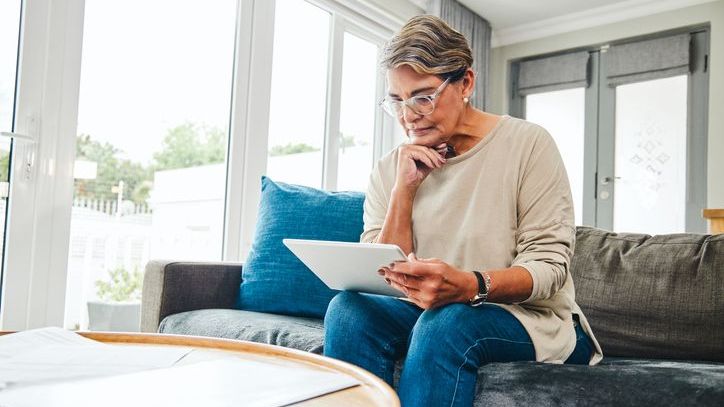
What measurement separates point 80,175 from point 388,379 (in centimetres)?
153

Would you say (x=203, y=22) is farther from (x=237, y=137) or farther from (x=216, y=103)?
(x=237, y=137)

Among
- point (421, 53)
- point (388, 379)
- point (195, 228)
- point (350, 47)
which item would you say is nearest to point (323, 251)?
point (388, 379)

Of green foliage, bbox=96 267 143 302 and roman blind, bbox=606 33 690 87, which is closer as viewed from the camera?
green foliage, bbox=96 267 143 302

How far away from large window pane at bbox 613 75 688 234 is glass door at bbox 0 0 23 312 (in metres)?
3.58

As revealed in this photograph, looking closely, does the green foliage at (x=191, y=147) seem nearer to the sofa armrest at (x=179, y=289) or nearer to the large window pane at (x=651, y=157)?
the sofa armrest at (x=179, y=289)

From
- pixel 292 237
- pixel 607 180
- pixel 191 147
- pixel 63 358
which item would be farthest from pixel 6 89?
pixel 607 180

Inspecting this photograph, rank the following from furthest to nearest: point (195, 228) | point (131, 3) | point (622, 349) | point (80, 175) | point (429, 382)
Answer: point (195, 228)
point (131, 3)
point (80, 175)
point (622, 349)
point (429, 382)

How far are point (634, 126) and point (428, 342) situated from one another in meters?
3.60

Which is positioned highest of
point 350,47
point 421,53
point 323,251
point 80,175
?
point 350,47

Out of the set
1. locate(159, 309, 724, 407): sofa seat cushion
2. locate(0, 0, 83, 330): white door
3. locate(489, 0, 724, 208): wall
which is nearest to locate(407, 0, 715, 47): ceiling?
locate(489, 0, 724, 208): wall

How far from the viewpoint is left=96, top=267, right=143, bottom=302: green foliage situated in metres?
2.23

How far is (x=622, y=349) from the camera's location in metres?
1.48

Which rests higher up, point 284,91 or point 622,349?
point 284,91

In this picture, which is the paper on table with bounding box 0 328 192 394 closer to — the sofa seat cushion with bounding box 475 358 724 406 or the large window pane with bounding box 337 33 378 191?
the sofa seat cushion with bounding box 475 358 724 406
